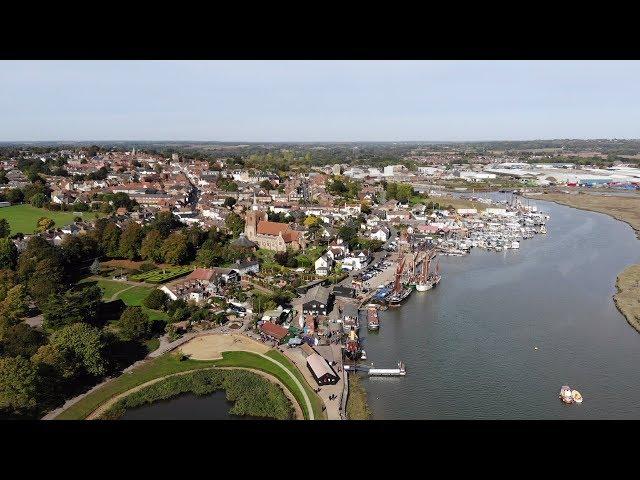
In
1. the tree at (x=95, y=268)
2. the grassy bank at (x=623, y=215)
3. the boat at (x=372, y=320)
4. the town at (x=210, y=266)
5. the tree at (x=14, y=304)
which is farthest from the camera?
the tree at (x=95, y=268)

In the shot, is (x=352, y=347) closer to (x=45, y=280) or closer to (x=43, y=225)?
(x=45, y=280)

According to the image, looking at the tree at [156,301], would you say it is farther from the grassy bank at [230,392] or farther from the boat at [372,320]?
the boat at [372,320]

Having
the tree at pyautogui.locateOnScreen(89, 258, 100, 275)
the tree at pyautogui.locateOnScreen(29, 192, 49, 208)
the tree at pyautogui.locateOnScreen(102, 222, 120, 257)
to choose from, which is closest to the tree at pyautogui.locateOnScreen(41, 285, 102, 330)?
the tree at pyautogui.locateOnScreen(89, 258, 100, 275)

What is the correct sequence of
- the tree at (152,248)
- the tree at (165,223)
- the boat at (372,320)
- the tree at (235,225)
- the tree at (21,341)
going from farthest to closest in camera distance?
the tree at (235,225) → the tree at (165,223) → the tree at (152,248) → the boat at (372,320) → the tree at (21,341)

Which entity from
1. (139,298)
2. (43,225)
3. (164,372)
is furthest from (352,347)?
(43,225)

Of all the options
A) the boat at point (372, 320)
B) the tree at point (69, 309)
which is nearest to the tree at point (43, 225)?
the tree at point (69, 309)

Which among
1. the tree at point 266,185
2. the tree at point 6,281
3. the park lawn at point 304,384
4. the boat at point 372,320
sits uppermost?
the tree at point 266,185
